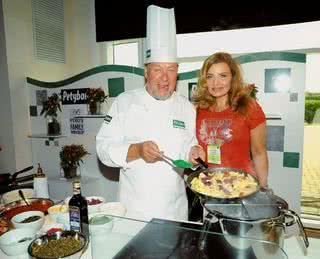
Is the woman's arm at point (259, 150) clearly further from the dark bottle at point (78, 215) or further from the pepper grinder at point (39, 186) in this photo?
the pepper grinder at point (39, 186)

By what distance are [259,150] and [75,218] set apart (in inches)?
42.7

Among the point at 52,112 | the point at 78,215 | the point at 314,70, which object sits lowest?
the point at 78,215

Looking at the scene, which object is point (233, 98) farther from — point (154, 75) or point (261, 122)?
point (154, 75)

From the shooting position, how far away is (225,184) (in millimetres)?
1285

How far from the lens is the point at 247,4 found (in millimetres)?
2740

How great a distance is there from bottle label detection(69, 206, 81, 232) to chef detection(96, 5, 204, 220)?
1.46 feet

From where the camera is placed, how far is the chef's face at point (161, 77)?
157 cm

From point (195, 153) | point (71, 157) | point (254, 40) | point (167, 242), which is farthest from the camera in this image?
point (71, 157)

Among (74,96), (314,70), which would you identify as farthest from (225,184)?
(74,96)

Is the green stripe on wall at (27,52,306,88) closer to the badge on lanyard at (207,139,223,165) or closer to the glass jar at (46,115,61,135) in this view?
the glass jar at (46,115,61,135)

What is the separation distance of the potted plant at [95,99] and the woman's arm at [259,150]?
1764 mm

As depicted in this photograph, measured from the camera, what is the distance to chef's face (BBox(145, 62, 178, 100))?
1.57 meters

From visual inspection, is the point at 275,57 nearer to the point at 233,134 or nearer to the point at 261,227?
the point at 233,134

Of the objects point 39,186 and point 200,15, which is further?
point 200,15
